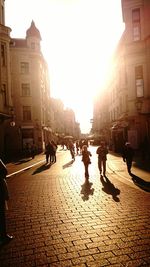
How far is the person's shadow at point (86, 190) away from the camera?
9.42 m

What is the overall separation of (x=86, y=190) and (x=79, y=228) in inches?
175

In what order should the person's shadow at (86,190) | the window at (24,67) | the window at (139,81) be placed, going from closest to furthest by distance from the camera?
the person's shadow at (86,190) → the window at (139,81) → the window at (24,67)

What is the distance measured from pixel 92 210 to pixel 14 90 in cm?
4048

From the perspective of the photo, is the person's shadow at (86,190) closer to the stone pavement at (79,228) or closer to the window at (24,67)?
the stone pavement at (79,228)

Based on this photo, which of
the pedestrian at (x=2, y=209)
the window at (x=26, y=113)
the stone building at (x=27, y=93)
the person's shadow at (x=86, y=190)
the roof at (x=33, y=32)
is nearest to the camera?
the pedestrian at (x=2, y=209)

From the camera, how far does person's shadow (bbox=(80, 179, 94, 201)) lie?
942 cm

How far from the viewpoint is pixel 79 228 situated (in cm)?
609

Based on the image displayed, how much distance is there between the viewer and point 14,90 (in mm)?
45844

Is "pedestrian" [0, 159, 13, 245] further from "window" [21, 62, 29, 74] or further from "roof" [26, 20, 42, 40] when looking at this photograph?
"roof" [26, 20, 42, 40]

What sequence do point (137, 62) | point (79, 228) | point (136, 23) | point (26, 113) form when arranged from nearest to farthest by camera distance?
point (79, 228), point (136, 23), point (137, 62), point (26, 113)

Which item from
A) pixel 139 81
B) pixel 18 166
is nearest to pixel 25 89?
pixel 139 81

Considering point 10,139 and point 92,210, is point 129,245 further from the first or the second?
point 10,139

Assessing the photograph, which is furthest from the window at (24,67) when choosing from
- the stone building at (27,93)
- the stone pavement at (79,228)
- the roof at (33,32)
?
the stone pavement at (79,228)

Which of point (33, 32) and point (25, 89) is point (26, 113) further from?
point (33, 32)
